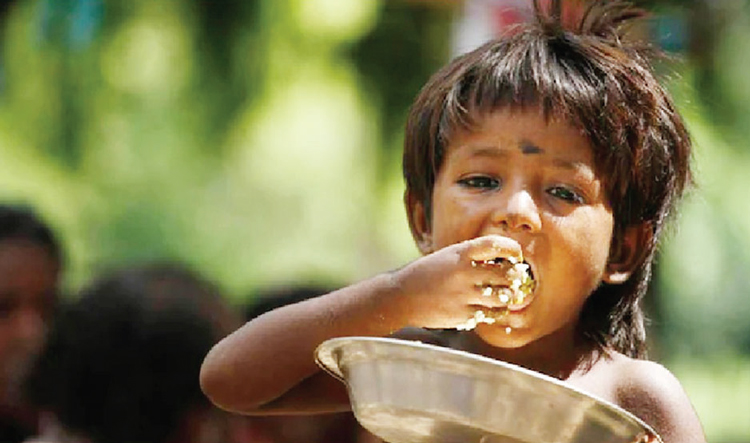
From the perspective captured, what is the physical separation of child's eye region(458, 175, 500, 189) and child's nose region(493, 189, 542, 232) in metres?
0.04

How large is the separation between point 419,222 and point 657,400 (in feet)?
1.39

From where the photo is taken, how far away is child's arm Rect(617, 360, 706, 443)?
→ 2.35m

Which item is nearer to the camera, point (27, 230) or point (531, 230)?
point (531, 230)

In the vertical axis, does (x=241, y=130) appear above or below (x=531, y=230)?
below

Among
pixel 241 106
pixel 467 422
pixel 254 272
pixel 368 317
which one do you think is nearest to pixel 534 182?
pixel 368 317

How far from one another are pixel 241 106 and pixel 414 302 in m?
5.62

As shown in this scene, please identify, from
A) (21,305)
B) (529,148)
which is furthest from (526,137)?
(21,305)

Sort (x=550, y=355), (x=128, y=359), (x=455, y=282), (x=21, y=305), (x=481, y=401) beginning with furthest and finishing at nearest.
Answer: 1. (x=21, y=305)
2. (x=128, y=359)
3. (x=550, y=355)
4. (x=455, y=282)
5. (x=481, y=401)

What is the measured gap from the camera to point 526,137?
7.71 feet

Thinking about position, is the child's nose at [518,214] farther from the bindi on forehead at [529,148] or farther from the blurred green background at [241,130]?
the blurred green background at [241,130]

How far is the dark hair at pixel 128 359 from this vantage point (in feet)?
11.9

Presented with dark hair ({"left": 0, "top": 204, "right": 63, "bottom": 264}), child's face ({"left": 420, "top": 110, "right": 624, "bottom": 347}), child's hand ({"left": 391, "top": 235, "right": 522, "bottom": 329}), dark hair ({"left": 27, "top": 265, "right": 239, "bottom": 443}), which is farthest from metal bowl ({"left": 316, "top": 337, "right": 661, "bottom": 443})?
dark hair ({"left": 0, "top": 204, "right": 63, "bottom": 264})

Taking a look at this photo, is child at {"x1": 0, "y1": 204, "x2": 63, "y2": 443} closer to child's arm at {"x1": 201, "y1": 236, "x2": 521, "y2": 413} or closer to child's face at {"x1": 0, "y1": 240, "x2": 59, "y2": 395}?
child's face at {"x1": 0, "y1": 240, "x2": 59, "y2": 395}

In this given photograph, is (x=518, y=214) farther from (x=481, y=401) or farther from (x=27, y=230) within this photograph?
(x=27, y=230)
